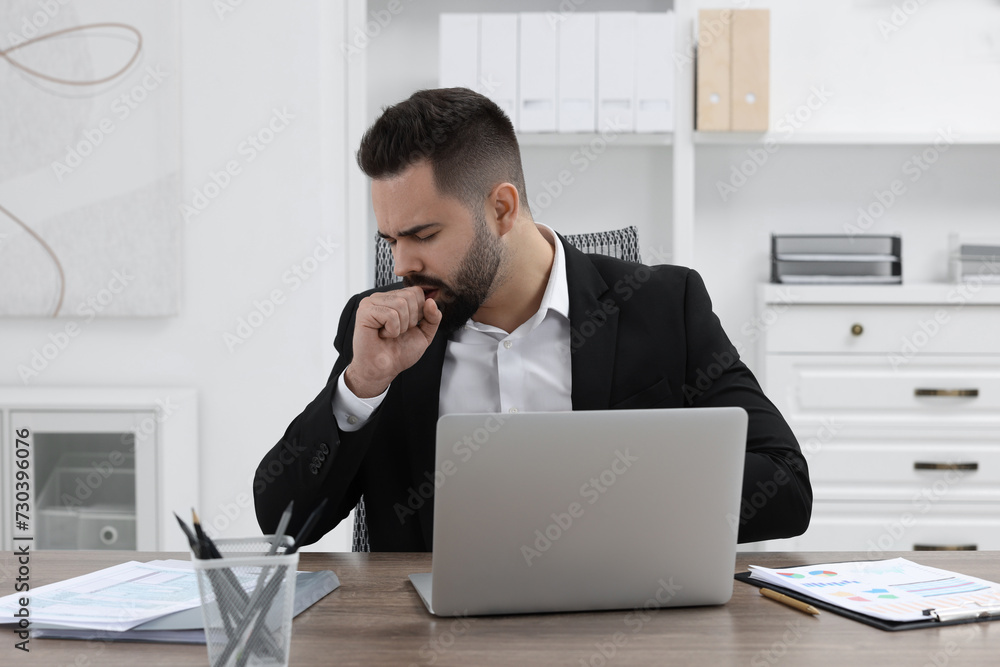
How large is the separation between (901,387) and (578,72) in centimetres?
137

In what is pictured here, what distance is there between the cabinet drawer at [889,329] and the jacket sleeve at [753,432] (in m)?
1.22

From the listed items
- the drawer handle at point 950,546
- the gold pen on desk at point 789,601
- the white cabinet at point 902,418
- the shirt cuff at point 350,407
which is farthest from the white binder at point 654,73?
the gold pen on desk at point 789,601

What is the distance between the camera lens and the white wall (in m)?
2.39

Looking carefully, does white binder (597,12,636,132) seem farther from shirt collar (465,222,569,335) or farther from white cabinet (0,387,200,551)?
white cabinet (0,387,200,551)

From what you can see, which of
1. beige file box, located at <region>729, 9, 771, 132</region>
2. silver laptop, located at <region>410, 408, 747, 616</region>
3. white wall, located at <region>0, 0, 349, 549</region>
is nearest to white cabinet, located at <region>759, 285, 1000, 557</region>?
beige file box, located at <region>729, 9, 771, 132</region>

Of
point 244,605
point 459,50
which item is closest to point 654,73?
point 459,50

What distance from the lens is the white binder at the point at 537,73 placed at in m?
2.52

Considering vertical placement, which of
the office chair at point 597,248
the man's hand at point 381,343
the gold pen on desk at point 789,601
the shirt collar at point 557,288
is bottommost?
the gold pen on desk at point 789,601

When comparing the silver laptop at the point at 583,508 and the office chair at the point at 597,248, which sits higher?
the office chair at the point at 597,248

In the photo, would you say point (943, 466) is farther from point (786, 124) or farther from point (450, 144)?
point (450, 144)

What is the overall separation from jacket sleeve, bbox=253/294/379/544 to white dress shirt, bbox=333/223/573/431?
220 millimetres

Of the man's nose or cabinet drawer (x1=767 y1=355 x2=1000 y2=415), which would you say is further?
cabinet drawer (x1=767 y1=355 x2=1000 y2=415)

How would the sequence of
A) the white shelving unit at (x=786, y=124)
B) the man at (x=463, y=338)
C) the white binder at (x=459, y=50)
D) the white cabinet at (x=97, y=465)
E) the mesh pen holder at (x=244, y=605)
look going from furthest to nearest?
the white shelving unit at (x=786, y=124) < the white binder at (x=459, y=50) < the white cabinet at (x=97, y=465) < the man at (x=463, y=338) < the mesh pen holder at (x=244, y=605)

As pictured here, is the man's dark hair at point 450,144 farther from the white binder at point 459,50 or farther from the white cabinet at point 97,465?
the white cabinet at point 97,465
